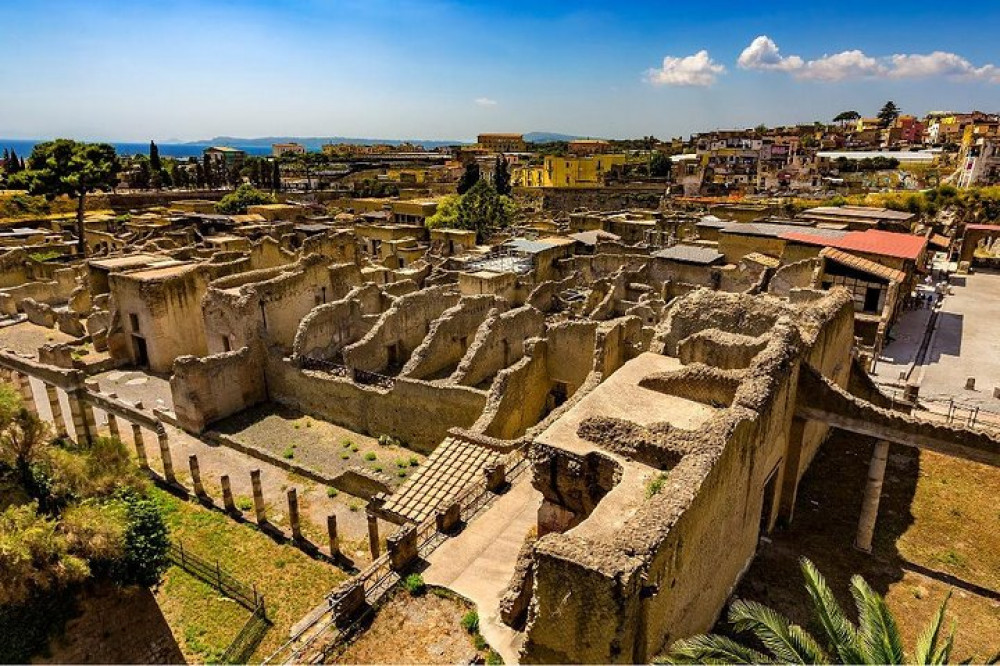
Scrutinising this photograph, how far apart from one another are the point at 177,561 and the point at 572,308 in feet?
72.7

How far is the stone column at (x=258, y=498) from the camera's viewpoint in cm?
1716

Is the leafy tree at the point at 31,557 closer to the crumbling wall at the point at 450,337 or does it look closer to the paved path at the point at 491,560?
the paved path at the point at 491,560

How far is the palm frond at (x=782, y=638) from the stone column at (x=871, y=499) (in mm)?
6757

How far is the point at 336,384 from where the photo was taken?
22672 millimetres

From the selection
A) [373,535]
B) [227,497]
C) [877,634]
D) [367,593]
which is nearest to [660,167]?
[227,497]

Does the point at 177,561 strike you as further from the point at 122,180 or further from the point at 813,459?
the point at 122,180

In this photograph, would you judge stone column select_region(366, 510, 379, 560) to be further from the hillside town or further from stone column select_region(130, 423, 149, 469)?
stone column select_region(130, 423, 149, 469)

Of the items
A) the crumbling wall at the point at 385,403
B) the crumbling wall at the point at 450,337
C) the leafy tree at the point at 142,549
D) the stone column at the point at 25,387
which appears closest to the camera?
the leafy tree at the point at 142,549

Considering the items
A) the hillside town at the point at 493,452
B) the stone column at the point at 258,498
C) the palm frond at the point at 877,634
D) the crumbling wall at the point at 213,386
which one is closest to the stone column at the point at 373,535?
the hillside town at the point at 493,452

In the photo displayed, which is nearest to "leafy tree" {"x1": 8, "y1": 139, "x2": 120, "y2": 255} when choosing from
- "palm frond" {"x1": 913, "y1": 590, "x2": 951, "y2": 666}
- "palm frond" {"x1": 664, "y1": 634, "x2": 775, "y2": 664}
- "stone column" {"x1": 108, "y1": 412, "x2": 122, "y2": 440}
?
"stone column" {"x1": 108, "y1": 412, "x2": 122, "y2": 440}

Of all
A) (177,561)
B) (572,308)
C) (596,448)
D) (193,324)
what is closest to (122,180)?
(193,324)

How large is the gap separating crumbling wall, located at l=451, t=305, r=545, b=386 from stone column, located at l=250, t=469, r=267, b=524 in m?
7.38

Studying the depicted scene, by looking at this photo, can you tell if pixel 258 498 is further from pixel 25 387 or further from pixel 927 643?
pixel 927 643

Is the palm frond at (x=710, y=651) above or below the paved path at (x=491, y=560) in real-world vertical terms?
above
